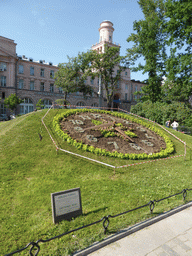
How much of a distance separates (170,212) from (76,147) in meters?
6.20

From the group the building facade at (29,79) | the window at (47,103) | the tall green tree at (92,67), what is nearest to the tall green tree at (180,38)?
the tall green tree at (92,67)

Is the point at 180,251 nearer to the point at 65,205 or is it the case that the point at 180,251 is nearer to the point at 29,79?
the point at 65,205

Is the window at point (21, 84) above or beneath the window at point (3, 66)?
beneath

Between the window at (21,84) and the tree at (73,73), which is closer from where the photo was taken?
the tree at (73,73)

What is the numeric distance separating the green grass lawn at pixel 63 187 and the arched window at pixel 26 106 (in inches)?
1385

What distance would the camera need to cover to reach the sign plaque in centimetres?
531

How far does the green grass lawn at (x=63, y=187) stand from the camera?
511 centimetres

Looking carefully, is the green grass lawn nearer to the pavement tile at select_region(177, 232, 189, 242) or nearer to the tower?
the pavement tile at select_region(177, 232, 189, 242)

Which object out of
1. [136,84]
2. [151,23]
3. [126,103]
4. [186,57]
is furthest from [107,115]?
[136,84]

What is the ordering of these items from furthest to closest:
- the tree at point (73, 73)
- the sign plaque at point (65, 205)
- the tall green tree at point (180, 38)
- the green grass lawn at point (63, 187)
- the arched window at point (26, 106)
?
the arched window at point (26, 106) → the tree at point (73, 73) → the tall green tree at point (180, 38) → the sign plaque at point (65, 205) → the green grass lawn at point (63, 187)

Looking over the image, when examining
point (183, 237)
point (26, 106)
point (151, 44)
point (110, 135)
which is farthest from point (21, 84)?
point (183, 237)

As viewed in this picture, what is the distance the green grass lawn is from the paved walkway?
0.84 feet

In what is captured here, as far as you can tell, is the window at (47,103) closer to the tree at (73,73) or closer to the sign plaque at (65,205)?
the tree at (73,73)

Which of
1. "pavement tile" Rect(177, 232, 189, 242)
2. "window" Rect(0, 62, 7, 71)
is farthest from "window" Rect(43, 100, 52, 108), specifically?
"pavement tile" Rect(177, 232, 189, 242)
